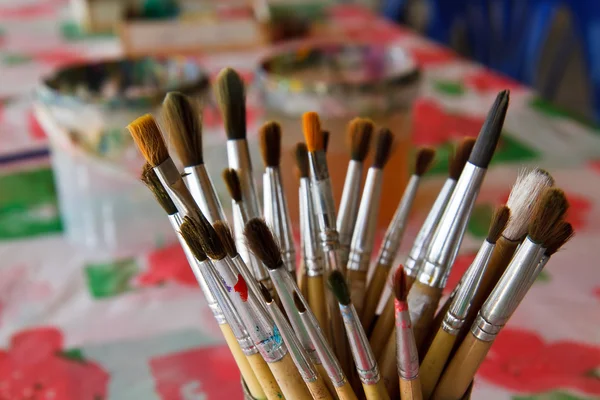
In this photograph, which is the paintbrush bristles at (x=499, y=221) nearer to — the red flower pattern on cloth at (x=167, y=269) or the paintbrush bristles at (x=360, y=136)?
the paintbrush bristles at (x=360, y=136)

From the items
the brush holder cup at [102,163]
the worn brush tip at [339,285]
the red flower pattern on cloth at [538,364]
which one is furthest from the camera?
the brush holder cup at [102,163]

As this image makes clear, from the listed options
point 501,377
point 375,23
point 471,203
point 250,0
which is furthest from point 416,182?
point 250,0

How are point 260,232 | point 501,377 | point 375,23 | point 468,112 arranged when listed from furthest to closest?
1. point 375,23
2. point 468,112
3. point 501,377
4. point 260,232

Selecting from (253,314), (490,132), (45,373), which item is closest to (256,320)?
(253,314)

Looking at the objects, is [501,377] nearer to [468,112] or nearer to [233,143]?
[233,143]

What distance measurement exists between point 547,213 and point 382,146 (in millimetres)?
88

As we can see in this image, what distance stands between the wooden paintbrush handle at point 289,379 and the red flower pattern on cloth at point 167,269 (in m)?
0.26

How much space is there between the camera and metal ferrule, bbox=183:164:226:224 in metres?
0.25

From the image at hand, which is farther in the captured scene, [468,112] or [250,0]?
[250,0]

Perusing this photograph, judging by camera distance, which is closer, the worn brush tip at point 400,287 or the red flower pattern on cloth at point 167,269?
the worn brush tip at point 400,287

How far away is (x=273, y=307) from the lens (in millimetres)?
215

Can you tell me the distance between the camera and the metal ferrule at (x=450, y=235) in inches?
9.4

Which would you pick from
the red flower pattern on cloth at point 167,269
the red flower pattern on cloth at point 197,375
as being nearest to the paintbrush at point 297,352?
the red flower pattern on cloth at point 197,375

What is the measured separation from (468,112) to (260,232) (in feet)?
2.08
